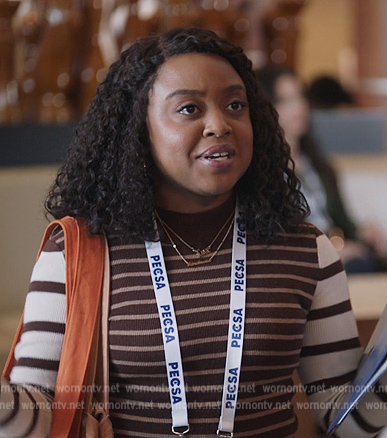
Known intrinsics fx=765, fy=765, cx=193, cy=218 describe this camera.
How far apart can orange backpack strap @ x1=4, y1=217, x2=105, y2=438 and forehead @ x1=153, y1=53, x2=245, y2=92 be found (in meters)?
0.27

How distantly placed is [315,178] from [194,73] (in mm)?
1852

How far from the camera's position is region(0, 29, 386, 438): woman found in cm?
117

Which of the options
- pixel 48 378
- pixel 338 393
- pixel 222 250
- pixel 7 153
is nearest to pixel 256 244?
pixel 222 250

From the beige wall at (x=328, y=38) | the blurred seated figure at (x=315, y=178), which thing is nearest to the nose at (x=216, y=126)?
the blurred seated figure at (x=315, y=178)

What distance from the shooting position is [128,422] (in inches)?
46.6

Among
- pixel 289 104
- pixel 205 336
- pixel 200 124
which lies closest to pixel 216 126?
pixel 200 124

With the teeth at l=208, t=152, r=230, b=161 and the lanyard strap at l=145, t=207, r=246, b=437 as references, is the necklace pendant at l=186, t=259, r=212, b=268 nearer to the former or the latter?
the lanyard strap at l=145, t=207, r=246, b=437

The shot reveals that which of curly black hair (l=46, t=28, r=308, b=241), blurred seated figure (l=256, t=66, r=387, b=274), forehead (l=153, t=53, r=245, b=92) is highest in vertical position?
forehead (l=153, t=53, r=245, b=92)

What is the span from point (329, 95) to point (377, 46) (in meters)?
3.01

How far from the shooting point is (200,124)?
3.84 feet

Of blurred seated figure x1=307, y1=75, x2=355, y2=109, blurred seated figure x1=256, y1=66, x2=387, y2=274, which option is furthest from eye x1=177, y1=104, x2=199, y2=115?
blurred seated figure x1=307, y1=75, x2=355, y2=109

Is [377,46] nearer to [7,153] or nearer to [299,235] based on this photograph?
[7,153]

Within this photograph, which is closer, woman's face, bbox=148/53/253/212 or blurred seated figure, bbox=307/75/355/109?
woman's face, bbox=148/53/253/212

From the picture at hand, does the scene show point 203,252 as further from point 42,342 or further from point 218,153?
point 42,342
